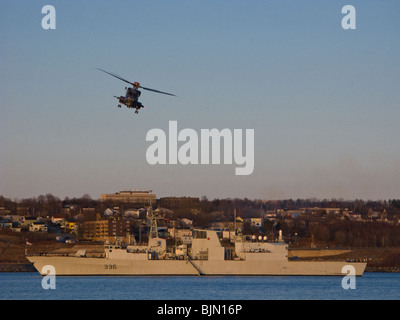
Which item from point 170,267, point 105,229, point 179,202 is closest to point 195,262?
point 170,267

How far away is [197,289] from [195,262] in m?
11.2

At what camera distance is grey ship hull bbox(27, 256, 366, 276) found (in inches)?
1994

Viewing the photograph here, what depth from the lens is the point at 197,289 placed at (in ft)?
131

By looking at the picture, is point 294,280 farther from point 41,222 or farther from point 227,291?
point 41,222

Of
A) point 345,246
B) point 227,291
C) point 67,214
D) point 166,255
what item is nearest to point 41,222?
point 67,214

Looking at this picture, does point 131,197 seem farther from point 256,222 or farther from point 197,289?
point 197,289

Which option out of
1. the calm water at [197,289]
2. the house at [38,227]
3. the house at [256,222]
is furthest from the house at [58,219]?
the calm water at [197,289]

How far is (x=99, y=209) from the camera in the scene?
109m

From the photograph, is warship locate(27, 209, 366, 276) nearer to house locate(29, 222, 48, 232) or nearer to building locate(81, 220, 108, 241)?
building locate(81, 220, 108, 241)

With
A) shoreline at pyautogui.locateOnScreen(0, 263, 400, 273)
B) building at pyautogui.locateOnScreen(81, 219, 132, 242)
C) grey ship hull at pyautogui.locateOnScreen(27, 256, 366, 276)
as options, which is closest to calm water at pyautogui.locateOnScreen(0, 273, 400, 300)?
grey ship hull at pyautogui.locateOnScreen(27, 256, 366, 276)

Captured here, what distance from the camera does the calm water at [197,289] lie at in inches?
1428

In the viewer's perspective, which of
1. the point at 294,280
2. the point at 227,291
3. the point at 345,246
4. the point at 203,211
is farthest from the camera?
the point at 203,211

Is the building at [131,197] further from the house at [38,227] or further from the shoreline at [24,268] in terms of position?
the shoreline at [24,268]
